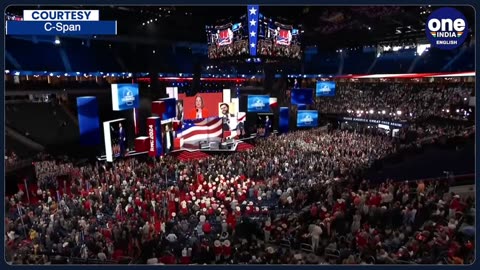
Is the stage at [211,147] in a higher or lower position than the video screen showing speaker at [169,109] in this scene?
lower

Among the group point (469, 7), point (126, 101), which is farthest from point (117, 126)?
point (469, 7)

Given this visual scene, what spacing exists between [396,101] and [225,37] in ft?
46.7

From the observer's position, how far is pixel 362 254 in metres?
9.30

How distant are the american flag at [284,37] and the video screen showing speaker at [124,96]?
1035cm

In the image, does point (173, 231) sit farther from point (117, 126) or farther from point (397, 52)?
point (397, 52)

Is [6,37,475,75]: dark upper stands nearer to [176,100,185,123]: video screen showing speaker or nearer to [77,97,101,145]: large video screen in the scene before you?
[176,100,185,123]: video screen showing speaker

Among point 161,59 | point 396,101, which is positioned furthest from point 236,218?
point 396,101

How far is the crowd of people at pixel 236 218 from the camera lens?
9.49m

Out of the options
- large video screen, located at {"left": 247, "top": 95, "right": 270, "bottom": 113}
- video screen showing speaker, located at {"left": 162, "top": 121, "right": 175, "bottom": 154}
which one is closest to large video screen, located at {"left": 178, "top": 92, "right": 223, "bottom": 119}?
large video screen, located at {"left": 247, "top": 95, "right": 270, "bottom": 113}

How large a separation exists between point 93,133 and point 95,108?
1.00 meters

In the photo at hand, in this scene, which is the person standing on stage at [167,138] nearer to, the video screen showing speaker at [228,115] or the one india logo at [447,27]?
the video screen showing speaker at [228,115]

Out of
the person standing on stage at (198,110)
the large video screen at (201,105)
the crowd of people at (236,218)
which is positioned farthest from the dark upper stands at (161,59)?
the crowd of people at (236,218)

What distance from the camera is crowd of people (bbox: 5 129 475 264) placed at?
949cm

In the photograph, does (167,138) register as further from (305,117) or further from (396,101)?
(396,101)
